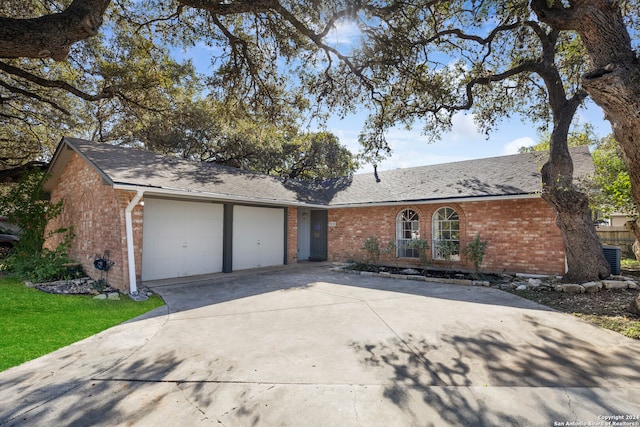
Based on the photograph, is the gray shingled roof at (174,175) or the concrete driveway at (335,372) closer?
the concrete driveway at (335,372)

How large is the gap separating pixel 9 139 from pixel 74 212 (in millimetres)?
9448

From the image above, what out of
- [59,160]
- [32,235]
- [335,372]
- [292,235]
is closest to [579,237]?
[335,372]

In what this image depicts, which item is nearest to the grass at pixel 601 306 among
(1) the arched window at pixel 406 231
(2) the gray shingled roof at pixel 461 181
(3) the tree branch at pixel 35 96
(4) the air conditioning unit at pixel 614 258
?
(4) the air conditioning unit at pixel 614 258

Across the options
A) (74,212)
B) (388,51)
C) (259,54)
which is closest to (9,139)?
(74,212)

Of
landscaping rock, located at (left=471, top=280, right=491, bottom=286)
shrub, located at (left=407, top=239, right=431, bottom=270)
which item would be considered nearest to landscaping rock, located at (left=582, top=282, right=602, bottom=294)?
landscaping rock, located at (left=471, top=280, right=491, bottom=286)

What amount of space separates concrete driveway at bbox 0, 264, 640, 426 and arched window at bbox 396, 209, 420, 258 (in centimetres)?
635

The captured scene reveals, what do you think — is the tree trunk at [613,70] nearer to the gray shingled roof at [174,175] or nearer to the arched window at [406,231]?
the arched window at [406,231]

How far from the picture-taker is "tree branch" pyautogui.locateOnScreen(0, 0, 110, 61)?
4012mm

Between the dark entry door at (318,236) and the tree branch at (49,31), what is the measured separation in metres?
11.7

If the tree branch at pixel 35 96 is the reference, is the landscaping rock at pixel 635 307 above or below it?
below

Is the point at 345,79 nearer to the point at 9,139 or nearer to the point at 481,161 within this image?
the point at 481,161

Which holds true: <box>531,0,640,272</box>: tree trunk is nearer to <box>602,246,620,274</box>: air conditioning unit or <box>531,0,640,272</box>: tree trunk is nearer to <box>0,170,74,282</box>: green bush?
<box>602,246,620,274</box>: air conditioning unit

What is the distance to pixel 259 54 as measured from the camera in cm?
928

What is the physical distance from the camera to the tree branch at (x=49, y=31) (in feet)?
13.2
